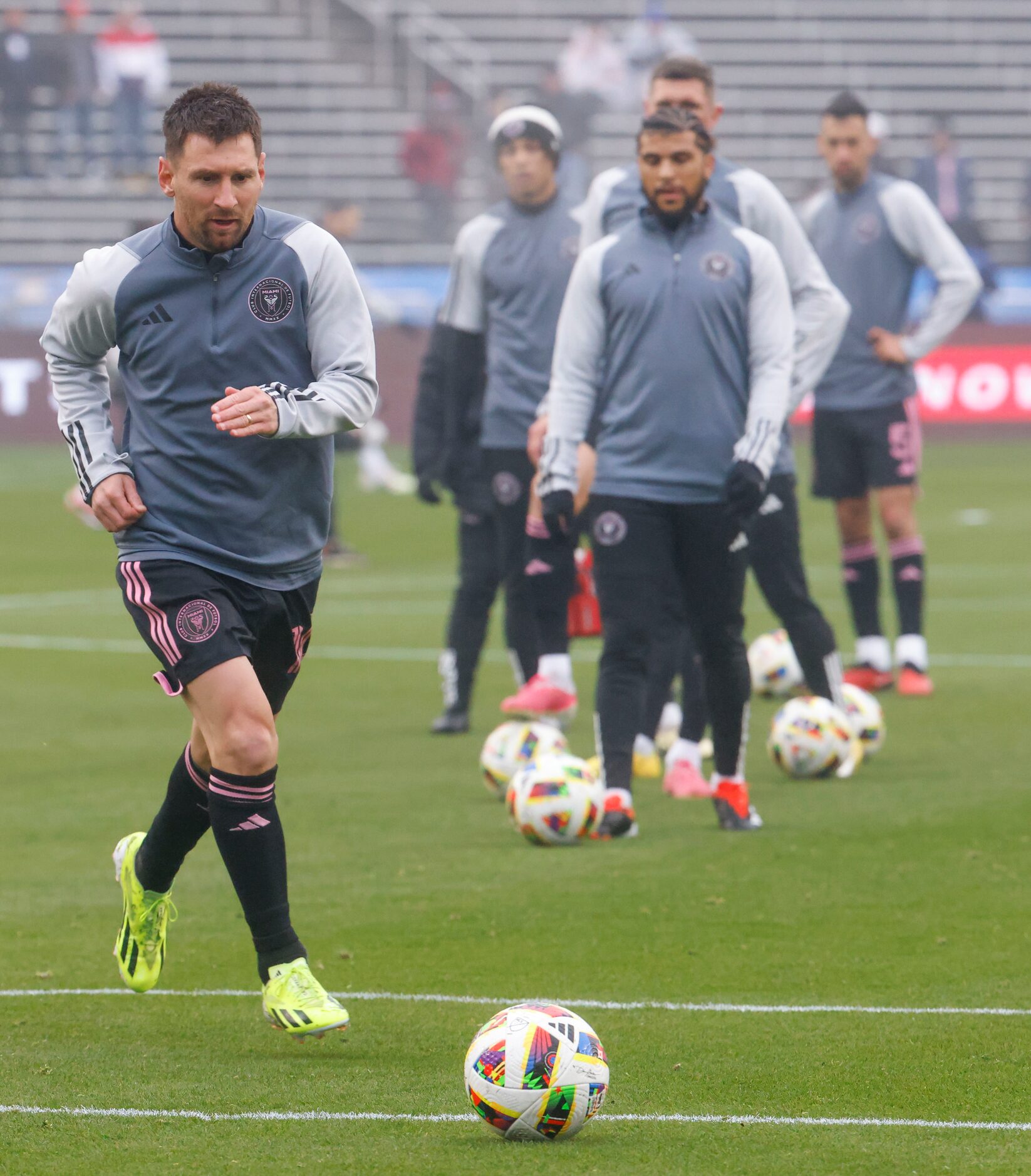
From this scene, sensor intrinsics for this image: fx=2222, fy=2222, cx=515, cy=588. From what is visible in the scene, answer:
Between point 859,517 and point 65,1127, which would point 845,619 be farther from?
point 65,1127

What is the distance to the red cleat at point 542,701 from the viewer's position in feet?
31.2

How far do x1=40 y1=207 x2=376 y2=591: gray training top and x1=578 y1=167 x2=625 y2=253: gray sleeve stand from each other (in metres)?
2.96

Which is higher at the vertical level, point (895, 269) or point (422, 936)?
point (895, 269)

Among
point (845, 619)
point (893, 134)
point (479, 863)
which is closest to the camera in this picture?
point (479, 863)

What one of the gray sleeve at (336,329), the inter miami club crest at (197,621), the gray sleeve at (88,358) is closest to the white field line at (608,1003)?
the inter miami club crest at (197,621)

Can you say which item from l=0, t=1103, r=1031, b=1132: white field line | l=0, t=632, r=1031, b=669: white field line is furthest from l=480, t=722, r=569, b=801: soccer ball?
l=0, t=632, r=1031, b=669: white field line

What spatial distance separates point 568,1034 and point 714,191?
14.5ft

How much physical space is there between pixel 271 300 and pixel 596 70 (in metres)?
28.5

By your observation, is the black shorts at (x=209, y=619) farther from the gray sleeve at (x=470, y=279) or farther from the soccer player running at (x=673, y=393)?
the gray sleeve at (x=470, y=279)

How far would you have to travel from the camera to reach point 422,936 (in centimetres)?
617

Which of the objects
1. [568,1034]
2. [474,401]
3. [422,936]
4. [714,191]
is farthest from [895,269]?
[568,1034]

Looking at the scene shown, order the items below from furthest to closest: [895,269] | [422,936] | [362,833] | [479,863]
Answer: [895,269], [362,833], [479,863], [422,936]

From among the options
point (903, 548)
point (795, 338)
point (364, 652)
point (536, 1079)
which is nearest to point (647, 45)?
point (364, 652)

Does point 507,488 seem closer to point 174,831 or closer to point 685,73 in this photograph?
point 685,73
